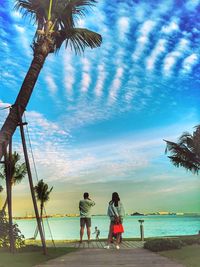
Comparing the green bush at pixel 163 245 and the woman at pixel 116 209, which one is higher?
the woman at pixel 116 209

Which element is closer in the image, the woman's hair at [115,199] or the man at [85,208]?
the woman's hair at [115,199]

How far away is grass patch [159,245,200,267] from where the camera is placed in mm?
12019

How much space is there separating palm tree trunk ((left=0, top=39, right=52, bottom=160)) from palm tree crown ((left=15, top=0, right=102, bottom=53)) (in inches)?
19.9

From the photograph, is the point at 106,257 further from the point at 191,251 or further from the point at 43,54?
the point at 43,54

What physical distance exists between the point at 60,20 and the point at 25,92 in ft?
9.59

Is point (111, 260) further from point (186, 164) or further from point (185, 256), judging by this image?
point (186, 164)

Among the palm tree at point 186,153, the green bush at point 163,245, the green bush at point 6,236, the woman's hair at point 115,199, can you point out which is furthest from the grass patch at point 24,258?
the palm tree at point 186,153

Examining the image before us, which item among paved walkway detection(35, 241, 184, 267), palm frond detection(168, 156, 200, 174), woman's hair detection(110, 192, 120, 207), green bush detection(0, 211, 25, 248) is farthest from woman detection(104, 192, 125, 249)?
palm frond detection(168, 156, 200, 174)

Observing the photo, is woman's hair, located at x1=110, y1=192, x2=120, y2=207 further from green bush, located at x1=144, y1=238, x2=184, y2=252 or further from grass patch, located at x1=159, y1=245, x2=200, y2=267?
grass patch, located at x1=159, y1=245, x2=200, y2=267

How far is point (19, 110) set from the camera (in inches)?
555

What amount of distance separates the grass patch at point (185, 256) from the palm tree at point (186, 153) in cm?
1379

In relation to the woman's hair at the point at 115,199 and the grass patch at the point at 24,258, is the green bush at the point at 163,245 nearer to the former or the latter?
the woman's hair at the point at 115,199

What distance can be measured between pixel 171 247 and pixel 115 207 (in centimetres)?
261

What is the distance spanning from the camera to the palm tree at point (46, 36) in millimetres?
14166
